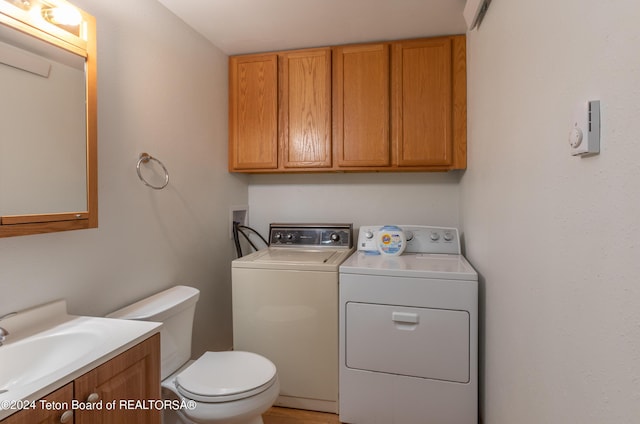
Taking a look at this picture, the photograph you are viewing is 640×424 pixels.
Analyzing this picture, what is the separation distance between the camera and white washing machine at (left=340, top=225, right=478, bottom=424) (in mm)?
1773

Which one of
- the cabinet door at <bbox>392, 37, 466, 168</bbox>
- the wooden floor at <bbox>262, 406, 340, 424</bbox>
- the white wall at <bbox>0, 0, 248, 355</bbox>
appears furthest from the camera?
the cabinet door at <bbox>392, 37, 466, 168</bbox>

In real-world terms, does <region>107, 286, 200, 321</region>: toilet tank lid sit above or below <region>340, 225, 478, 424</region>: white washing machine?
above

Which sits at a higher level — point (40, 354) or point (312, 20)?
point (312, 20)

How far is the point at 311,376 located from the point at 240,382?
632 millimetres

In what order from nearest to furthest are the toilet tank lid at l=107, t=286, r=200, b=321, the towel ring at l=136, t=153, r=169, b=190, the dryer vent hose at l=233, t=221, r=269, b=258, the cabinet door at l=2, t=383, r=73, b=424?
1. the cabinet door at l=2, t=383, r=73, b=424
2. the toilet tank lid at l=107, t=286, r=200, b=321
3. the towel ring at l=136, t=153, r=169, b=190
4. the dryer vent hose at l=233, t=221, r=269, b=258

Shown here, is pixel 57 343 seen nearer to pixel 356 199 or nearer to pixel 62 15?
pixel 62 15

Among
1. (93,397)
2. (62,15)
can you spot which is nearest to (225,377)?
(93,397)

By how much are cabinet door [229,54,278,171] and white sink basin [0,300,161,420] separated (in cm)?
153

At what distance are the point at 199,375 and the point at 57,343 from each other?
0.61 meters

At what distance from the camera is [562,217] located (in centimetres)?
82

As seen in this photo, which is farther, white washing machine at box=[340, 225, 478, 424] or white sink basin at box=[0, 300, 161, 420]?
white washing machine at box=[340, 225, 478, 424]

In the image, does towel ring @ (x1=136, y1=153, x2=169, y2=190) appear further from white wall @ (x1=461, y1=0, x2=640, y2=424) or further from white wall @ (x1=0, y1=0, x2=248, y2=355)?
white wall @ (x1=461, y1=0, x2=640, y2=424)

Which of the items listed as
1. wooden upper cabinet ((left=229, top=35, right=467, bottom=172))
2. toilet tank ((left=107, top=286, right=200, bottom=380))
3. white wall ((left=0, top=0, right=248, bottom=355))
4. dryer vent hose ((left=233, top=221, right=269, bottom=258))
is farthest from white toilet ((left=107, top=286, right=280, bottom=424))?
wooden upper cabinet ((left=229, top=35, right=467, bottom=172))

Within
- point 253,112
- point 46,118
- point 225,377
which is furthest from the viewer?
point 253,112
